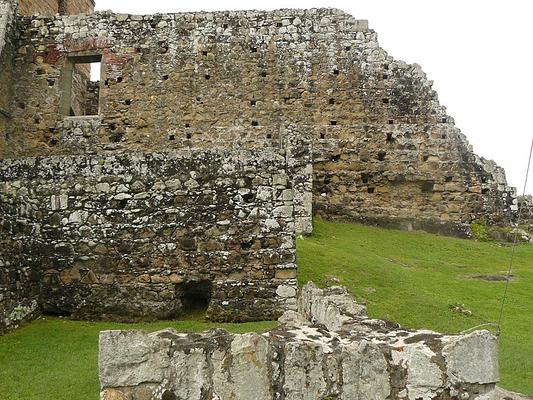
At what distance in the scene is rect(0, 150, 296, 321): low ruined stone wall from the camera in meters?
8.96

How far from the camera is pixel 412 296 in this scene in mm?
10086

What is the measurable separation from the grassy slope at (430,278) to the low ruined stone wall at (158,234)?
1.73m

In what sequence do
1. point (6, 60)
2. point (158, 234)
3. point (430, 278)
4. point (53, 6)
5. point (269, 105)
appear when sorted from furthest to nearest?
point (53, 6) → point (6, 60) → point (269, 105) → point (430, 278) → point (158, 234)

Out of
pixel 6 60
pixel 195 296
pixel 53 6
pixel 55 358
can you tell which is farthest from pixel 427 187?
pixel 53 6

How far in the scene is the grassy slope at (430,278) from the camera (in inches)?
337

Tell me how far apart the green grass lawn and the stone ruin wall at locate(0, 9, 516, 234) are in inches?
142

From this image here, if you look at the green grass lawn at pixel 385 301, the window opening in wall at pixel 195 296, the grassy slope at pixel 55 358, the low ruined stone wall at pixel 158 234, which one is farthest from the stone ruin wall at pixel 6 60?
the window opening in wall at pixel 195 296

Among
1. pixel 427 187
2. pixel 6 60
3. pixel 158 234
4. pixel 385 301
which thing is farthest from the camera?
pixel 6 60

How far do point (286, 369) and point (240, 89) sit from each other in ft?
55.0

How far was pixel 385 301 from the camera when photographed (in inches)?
382

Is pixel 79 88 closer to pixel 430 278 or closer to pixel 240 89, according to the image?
pixel 240 89

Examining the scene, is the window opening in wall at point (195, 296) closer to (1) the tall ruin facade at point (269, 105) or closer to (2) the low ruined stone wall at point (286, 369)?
(2) the low ruined stone wall at point (286, 369)

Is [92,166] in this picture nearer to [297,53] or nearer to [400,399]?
[400,399]

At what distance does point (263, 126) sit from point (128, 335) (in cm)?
1608
